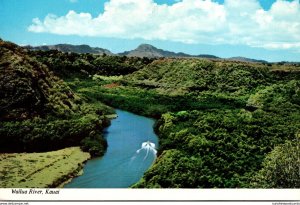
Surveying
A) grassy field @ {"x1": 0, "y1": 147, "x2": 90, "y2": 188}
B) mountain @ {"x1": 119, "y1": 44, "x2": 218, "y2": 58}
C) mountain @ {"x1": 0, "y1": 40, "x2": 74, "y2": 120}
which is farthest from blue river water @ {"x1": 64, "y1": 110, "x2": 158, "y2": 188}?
mountain @ {"x1": 119, "y1": 44, "x2": 218, "y2": 58}

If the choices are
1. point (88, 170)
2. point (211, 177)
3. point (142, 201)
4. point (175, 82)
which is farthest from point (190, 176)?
point (175, 82)

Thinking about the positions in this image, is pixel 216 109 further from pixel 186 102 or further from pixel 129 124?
pixel 129 124

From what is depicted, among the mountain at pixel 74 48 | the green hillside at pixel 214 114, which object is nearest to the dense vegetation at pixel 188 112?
the green hillside at pixel 214 114

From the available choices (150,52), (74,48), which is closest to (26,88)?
(74,48)

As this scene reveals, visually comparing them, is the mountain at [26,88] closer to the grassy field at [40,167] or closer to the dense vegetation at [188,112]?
the dense vegetation at [188,112]

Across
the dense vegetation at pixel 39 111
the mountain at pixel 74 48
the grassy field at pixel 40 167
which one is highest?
the mountain at pixel 74 48
